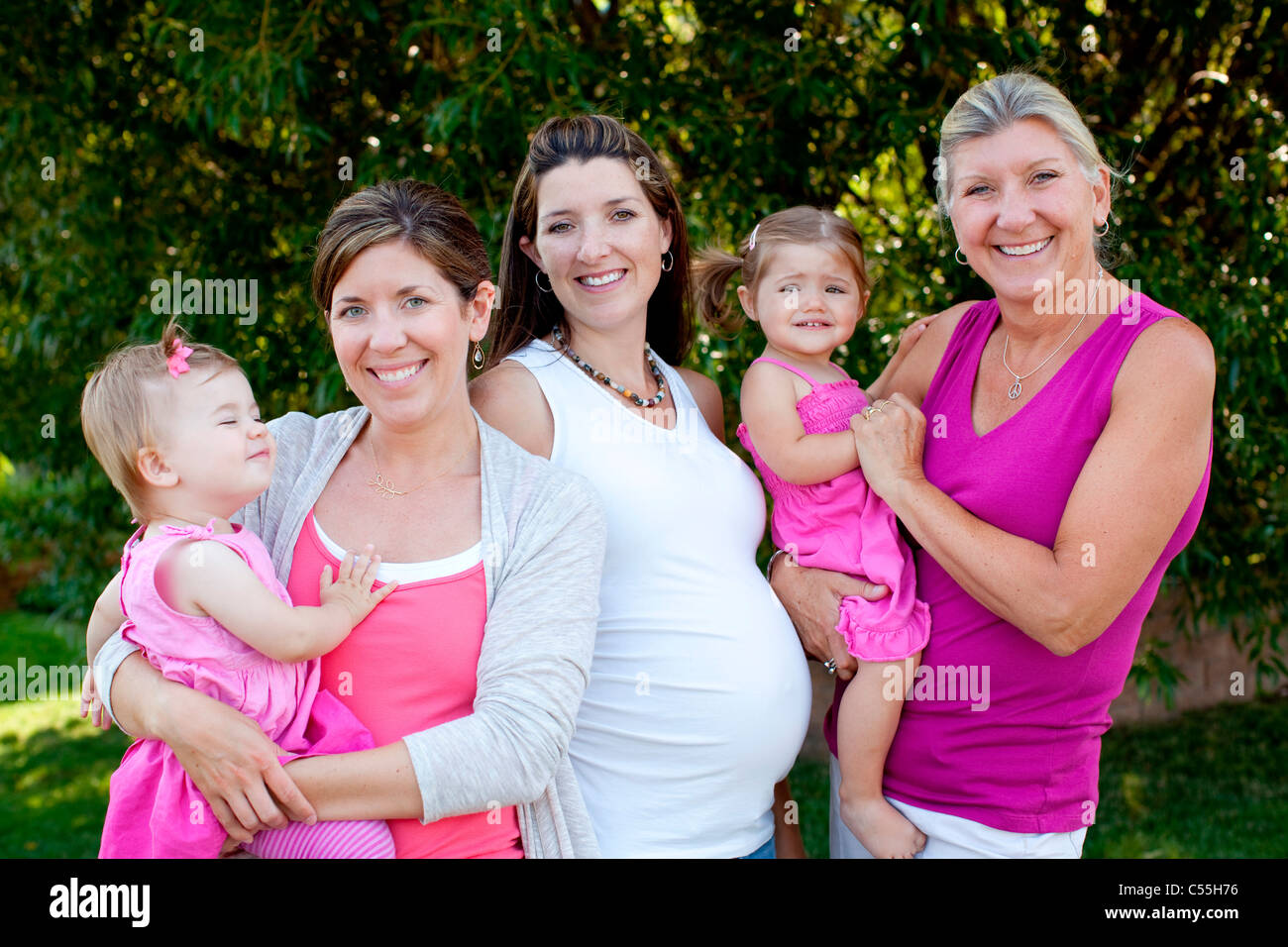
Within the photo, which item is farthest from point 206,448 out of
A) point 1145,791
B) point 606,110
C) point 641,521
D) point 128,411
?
point 1145,791

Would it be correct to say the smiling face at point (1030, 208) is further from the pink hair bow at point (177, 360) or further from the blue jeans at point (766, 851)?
the pink hair bow at point (177, 360)

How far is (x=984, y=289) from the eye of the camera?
3.89 m

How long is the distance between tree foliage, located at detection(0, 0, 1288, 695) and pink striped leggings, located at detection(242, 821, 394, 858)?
1769 mm

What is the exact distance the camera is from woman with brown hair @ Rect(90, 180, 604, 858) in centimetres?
182

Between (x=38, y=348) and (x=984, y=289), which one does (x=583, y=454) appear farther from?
(x=38, y=348)

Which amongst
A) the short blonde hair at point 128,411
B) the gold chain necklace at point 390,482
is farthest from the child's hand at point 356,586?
the short blonde hair at point 128,411

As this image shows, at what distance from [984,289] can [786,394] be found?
172cm

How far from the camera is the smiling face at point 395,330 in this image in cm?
197

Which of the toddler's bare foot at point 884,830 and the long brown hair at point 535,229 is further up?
the long brown hair at point 535,229

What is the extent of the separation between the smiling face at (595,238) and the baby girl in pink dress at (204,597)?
714mm

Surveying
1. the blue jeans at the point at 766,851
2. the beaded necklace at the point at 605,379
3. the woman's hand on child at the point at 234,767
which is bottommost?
the blue jeans at the point at 766,851

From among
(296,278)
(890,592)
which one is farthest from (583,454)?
(296,278)

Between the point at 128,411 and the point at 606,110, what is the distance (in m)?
2.10

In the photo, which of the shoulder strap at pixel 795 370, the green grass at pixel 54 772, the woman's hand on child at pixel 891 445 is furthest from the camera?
the green grass at pixel 54 772
